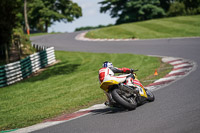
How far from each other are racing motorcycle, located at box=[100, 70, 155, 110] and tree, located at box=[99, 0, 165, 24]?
5026 centimetres

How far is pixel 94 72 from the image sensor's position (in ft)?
52.4

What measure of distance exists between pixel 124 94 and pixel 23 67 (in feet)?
39.6

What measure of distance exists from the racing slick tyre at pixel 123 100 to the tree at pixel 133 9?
166 feet

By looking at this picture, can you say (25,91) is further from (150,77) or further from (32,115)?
(150,77)

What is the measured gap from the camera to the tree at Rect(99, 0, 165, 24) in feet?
186

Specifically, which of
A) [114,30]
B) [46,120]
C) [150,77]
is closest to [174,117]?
[46,120]

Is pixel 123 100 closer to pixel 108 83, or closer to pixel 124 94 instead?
pixel 124 94

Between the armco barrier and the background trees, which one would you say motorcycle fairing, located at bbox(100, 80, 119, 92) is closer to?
the armco barrier

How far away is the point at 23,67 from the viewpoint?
59.1ft

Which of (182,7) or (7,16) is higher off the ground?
(182,7)

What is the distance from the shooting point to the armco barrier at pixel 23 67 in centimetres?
1645

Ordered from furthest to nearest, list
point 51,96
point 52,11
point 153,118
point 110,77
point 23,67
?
point 52,11
point 23,67
point 51,96
point 110,77
point 153,118

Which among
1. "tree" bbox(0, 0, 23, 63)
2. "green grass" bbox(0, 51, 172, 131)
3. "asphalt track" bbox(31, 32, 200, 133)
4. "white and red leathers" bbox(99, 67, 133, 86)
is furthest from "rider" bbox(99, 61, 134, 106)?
"tree" bbox(0, 0, 23, 63)

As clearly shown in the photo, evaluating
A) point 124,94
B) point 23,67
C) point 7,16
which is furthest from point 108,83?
point 7,16
